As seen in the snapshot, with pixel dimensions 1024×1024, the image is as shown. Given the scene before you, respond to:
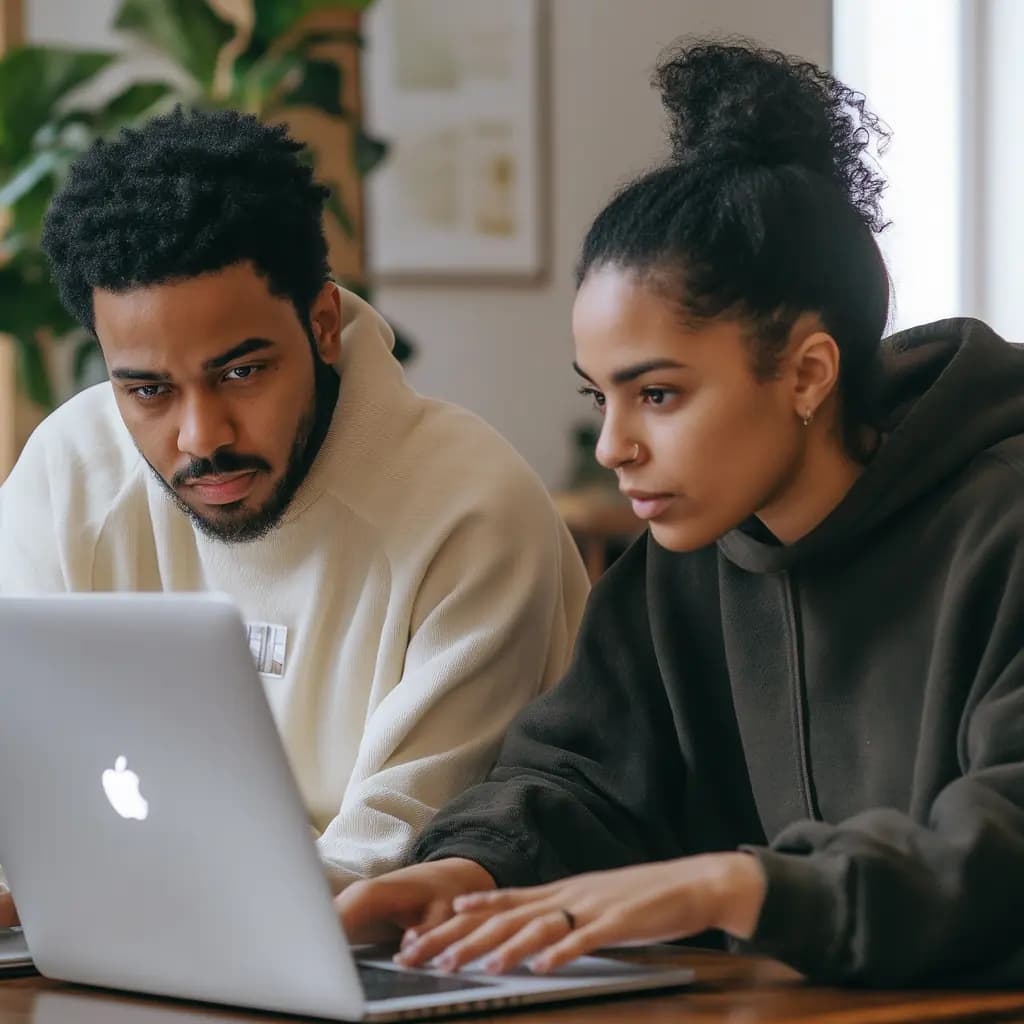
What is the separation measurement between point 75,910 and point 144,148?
0.79m

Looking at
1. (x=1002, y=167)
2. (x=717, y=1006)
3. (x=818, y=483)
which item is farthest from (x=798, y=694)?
(x=1002, y=167)

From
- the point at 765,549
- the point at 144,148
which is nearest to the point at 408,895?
the point at 765,549

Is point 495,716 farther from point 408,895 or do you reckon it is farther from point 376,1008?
point 376,1008

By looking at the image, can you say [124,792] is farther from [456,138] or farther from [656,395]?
[456,138]

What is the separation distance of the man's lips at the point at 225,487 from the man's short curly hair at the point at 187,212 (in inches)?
6.6

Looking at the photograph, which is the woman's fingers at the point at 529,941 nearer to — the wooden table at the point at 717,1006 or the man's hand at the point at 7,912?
the wooden table at the point at 717,1006

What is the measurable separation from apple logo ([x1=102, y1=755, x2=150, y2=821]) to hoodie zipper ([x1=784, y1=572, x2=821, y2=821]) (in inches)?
20.7

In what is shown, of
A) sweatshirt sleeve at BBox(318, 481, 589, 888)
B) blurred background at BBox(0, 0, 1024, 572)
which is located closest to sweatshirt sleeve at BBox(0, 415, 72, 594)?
sweatshirt sleeve at BBox(318, 481, 589, 888)

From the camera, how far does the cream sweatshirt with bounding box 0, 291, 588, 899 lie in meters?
1.61

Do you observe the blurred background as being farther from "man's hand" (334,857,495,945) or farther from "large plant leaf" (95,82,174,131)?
"man's hand" (334,857,495,945)

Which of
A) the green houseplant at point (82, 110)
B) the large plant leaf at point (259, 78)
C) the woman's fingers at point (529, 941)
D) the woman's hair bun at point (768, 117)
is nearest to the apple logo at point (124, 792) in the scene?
the woman's fingers at point (529, 941)

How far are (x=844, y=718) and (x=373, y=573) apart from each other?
53 centimetres

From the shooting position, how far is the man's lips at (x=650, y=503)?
1.26 m

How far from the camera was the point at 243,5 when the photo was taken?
368cm
